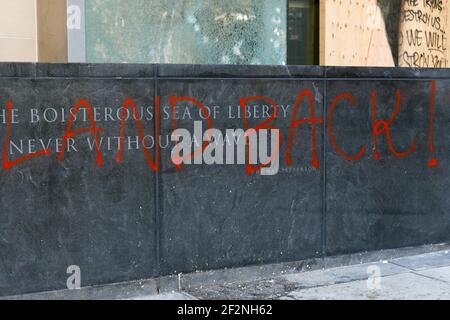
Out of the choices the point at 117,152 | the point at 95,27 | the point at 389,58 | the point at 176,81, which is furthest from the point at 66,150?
the point at 389,58

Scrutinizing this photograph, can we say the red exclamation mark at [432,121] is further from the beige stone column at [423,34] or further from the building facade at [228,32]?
the beige stone column at [423,34]

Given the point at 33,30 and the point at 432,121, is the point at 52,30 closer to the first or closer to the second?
the point at 33,30

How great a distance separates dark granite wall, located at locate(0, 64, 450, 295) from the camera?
523cm

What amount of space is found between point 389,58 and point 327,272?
13.1 ft

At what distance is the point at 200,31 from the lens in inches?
→ 307

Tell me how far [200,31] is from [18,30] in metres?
1.91

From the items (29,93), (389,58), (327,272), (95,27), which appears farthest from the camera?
(389,58)

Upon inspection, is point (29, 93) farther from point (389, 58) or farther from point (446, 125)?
point (389, 58)

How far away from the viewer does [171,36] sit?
7598 mm

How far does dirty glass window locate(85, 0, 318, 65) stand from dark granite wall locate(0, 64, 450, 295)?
1.75 metres

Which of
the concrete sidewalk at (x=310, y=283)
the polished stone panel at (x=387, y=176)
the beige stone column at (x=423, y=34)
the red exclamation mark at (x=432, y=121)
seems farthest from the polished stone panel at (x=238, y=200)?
the beige stone column at (x=423, y=34)

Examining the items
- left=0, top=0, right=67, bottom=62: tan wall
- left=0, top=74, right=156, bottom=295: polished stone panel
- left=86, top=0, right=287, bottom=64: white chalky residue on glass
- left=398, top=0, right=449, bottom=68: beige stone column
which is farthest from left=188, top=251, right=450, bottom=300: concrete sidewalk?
left=398, top=0, right=449, bottom=68: beige stone column

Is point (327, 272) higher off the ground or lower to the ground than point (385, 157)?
lower

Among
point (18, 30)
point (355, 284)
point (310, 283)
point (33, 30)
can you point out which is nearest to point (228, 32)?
point (33, 30)
